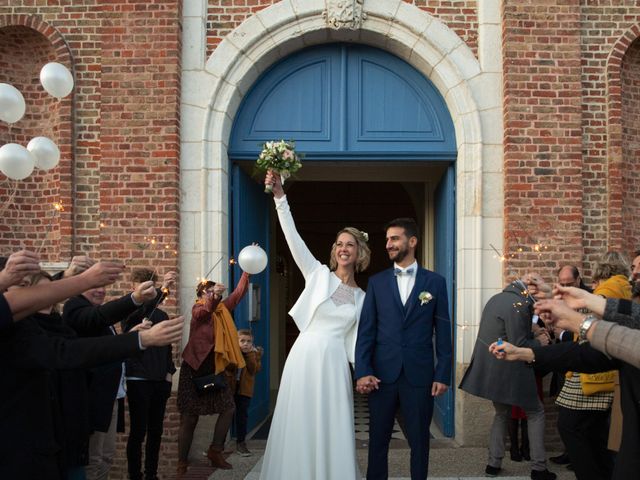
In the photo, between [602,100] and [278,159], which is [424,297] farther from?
[602,100]

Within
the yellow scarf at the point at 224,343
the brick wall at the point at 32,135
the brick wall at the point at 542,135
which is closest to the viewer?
the yellow scarf at the point at 224,343

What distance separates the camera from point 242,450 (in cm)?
738

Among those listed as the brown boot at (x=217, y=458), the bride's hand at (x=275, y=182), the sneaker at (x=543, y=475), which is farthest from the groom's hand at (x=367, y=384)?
the brown boot at (x=217, y=458)

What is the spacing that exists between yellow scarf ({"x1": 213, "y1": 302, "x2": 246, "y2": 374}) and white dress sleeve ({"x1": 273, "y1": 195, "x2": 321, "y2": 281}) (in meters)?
1.64

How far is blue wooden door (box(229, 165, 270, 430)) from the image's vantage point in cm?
812

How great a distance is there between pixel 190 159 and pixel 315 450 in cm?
391

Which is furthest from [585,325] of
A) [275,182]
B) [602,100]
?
[602,100]

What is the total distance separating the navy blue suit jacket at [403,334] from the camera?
203 inches

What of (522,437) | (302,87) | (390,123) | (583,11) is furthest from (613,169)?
(302,87)

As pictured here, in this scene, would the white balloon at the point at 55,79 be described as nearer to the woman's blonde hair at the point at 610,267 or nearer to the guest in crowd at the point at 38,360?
the guest in crowd at the point at 38,360

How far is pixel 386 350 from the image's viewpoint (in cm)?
520

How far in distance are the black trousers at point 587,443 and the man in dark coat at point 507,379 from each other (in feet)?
2.89

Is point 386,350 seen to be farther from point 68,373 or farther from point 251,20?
point 251,20

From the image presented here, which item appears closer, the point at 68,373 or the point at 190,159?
the point at 68,373
